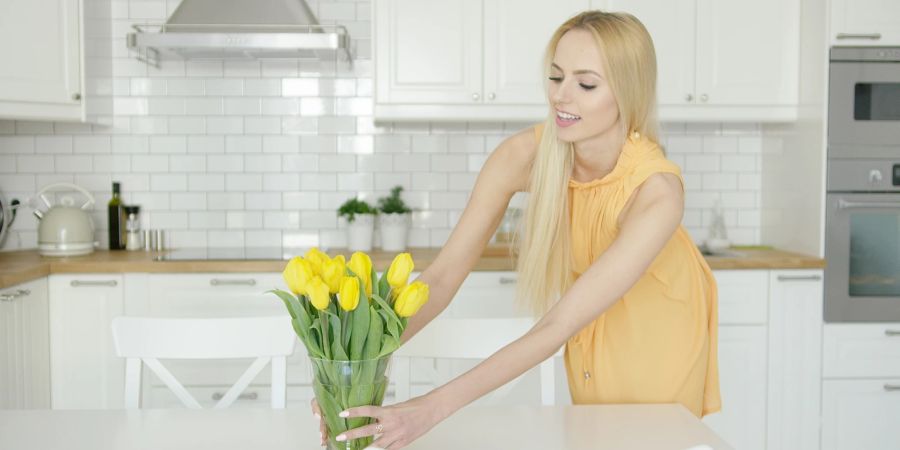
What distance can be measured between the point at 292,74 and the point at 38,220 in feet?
4.21

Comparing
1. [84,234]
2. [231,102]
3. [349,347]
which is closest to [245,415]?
[349,347]

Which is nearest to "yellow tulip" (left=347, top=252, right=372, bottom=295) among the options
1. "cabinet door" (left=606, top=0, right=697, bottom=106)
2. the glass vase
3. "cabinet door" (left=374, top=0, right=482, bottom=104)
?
the glass vase

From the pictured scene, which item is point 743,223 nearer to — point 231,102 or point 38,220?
point 231,102

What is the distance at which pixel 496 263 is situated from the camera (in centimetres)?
326

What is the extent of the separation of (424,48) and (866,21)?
1769 mm

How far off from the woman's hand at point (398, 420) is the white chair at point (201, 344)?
2.25 feet

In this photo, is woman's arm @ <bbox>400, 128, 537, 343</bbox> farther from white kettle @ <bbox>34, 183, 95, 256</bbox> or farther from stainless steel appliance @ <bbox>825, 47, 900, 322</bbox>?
white kettle @ <bbox>34, 183, 95, 256</bbox>

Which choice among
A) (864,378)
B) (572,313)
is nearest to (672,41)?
(864,378)

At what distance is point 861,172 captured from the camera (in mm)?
3316

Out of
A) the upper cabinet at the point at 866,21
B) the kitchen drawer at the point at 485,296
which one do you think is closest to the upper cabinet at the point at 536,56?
the upper cabinet at the point at 866,21

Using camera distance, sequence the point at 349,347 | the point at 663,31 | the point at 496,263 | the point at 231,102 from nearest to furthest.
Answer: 1. the point at 349,347
2. the point at 496,263
3. the point at 663,31
4. the point at 231,102

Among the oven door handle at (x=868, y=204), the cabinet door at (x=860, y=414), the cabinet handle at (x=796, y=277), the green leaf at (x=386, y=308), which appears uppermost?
the oven door handle at (x=868, y=204)

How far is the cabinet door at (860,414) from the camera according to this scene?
332 centimetres

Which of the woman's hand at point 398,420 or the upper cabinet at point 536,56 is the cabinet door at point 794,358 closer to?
the upper cabinet at point 536,56
